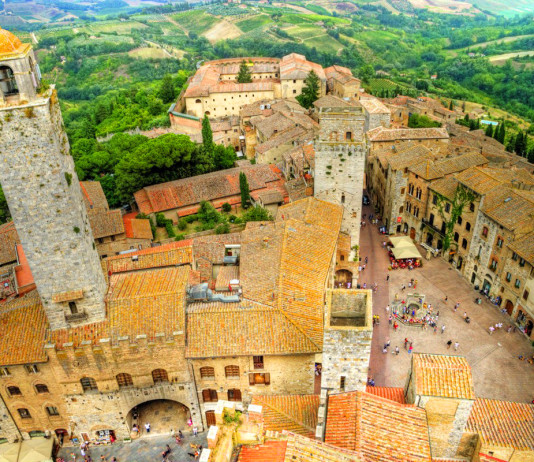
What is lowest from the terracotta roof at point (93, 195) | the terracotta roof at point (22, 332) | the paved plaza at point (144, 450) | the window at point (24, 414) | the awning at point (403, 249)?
the paved plaza at point (144, 450)

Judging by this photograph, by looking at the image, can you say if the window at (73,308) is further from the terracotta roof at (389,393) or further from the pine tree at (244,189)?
the pine tree at (244,189)

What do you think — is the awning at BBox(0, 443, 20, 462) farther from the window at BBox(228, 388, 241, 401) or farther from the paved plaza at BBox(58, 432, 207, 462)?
the window at BBox(228, 388, 241, 401)

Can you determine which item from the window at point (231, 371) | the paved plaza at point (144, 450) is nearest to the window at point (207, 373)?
the window at point (231, 371)

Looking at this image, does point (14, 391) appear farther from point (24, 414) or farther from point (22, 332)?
point (22, 332)

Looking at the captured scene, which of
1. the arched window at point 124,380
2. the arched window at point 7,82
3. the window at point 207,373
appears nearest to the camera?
the arched window at point 7,82

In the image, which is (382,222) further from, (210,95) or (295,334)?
(210,95)

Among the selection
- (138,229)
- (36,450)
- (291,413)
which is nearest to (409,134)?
(138,229)

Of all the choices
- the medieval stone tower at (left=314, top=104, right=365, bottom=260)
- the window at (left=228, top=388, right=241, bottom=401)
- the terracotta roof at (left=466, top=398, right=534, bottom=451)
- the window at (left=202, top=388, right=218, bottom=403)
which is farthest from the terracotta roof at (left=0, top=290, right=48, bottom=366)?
the medieval stone tower at (left=314, top=104, right=365, bottom=260)
